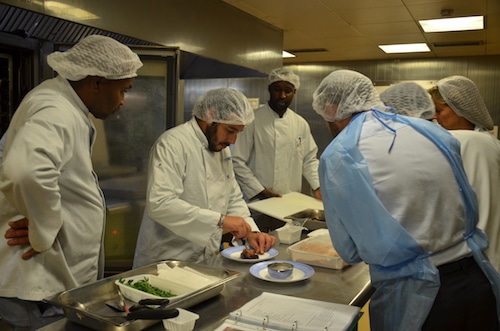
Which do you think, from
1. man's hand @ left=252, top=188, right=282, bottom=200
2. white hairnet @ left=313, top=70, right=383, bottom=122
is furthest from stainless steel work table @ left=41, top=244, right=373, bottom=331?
man's hand @ left=252, top=188, right=282, bottom=200

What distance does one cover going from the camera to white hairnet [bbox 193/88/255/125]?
214 centimetres

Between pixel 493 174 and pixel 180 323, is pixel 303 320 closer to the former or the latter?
pixel 180 323

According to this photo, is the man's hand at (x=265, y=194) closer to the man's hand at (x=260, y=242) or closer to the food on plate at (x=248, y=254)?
the man's hand at (x=260, y=242)

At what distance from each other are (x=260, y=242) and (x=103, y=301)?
0.78 metres

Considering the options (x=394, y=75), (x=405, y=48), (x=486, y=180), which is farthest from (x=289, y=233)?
(x=394, y=75)

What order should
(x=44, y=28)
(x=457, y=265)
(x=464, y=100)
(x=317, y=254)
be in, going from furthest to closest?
(x=44, y=28), (x=464, y=100), (x=317, y=254), (x=457, y=265)

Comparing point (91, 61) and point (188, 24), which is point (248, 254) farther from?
point (188, 24)

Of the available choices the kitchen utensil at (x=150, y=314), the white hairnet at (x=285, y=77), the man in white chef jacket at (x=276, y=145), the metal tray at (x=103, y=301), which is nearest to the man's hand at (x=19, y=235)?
the metal tray at (x=103, y=301)

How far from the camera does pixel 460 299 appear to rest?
4.96 feet

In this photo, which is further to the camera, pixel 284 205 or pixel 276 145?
pixel 276 145

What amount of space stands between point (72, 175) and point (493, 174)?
173cm

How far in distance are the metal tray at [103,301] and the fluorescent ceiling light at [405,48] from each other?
4.68m

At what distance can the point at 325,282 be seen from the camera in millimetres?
1695

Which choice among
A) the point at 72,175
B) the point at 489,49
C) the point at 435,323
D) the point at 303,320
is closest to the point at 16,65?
the point at 72,175
